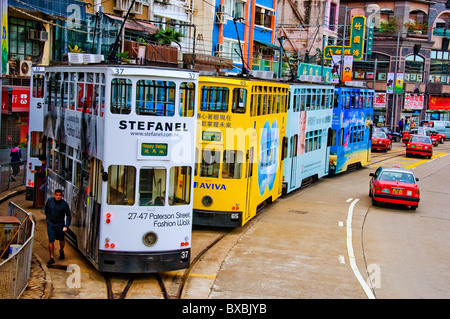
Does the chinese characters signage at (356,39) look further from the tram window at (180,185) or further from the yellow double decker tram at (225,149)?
the tram window at (180,185)

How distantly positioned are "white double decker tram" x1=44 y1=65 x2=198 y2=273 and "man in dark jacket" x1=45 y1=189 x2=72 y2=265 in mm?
888

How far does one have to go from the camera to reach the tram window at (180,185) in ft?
43.8

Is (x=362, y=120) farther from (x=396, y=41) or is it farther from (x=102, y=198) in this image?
(x=396, y=41)

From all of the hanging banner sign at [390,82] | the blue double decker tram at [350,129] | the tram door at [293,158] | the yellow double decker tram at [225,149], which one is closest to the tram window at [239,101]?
the yellow double decker tram at [225,149]

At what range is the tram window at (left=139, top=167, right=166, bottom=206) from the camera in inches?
518

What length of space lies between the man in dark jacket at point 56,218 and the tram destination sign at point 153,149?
253 centimetres

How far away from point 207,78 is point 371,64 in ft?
194

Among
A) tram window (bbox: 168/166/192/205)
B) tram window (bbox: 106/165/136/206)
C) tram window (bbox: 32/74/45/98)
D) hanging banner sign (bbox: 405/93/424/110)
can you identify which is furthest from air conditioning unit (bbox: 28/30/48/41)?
hanging banner sign (bbox: 405/93/424/110)

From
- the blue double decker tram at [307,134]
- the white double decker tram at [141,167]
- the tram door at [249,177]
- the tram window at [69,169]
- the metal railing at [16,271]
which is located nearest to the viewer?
the metal railing at [16,271]

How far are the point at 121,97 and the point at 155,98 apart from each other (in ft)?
2.21

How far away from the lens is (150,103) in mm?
13188

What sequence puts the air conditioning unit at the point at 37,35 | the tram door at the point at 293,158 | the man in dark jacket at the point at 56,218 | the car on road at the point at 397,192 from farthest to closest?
1. the air conditioning unit at the point at 37,35
2. the tram door at the point at 293,158
3. the car on road at the point at 397,192
4. the man in dark jacket at the point at 56,218

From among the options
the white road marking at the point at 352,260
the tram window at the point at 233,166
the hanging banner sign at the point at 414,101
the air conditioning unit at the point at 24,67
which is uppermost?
the air conditioning unit at the point at 24,67
